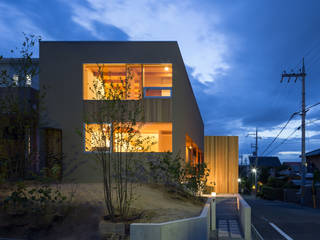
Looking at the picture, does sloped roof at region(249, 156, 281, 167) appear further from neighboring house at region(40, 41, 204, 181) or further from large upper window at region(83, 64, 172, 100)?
neighboring house at region(40, 41, 204, 181)

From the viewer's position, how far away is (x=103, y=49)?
12797 mm

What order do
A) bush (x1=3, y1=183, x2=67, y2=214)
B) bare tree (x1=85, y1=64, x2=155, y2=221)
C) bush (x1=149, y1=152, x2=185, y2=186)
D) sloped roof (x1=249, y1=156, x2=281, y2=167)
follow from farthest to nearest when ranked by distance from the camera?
1. sloped roof (x1=249, y1=156, x2=281, y2=167)
2. bush (x1=149, y1=152, x2=185, y2=186)
3. bush (x1=3, y1=183, x2=67, y2=214)
4. bare tree (x1=85, y1=64, x2=155, y2=221)

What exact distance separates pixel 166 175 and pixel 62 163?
167 inches

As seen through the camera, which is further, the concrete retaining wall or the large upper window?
the large upper window

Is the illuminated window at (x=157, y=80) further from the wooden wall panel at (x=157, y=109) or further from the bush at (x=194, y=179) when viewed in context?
the bush at (x=194, y=179)

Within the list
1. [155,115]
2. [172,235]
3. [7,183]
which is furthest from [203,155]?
[172,235]

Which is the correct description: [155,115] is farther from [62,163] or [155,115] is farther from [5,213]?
[5,213]

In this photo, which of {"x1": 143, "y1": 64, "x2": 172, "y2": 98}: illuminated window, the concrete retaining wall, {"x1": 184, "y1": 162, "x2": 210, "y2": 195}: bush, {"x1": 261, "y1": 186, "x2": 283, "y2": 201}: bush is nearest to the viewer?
the concrete retaining wall

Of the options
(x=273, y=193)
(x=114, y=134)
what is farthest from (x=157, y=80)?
(x=273, y=193)

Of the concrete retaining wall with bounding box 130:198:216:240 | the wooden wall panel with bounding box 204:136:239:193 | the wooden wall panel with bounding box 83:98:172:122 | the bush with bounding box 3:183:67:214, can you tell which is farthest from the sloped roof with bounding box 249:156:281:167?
the concrete retaining wall with bounding box 130:198:216:240

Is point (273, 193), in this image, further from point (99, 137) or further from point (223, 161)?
point (99, 137)

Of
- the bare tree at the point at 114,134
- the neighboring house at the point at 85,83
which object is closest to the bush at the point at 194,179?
the neighboring house at the point at 85,83

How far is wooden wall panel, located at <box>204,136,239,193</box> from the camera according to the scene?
30.0 metres

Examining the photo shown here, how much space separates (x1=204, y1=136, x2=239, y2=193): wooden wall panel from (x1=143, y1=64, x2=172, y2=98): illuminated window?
1882 cm
